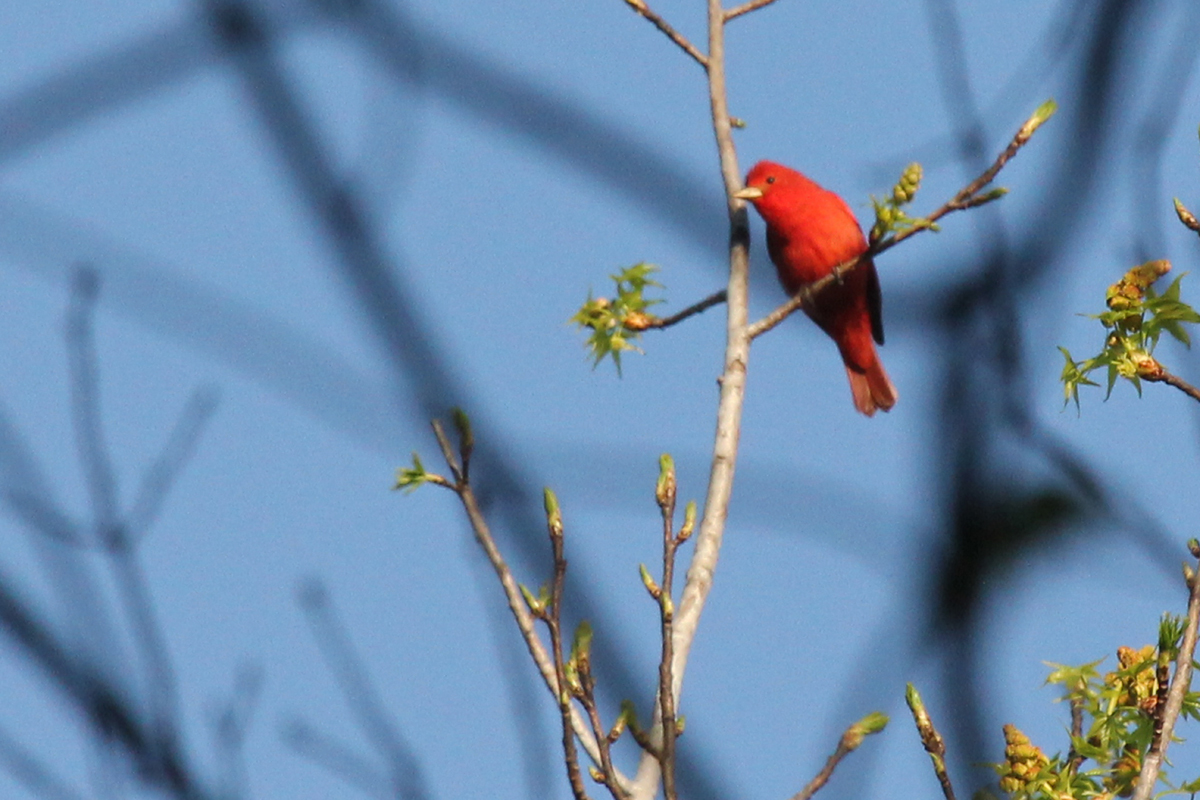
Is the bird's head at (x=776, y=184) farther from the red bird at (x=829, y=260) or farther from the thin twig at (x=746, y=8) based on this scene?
the thin twig at (x=746, y=8)

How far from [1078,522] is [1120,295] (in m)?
1.58

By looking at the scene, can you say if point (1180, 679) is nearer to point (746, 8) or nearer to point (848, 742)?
point (848, 742)

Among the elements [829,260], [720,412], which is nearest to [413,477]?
[720,412]

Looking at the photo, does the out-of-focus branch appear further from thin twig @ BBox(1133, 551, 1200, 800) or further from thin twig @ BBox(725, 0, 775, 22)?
thin twig @ BBox(725, 0, 775, 22)

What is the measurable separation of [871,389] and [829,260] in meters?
1.19

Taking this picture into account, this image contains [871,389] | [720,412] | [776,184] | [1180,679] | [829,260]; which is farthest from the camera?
[871,389]

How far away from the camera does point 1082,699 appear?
3.44 metres

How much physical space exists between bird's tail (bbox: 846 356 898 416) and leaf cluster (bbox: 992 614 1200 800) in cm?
498

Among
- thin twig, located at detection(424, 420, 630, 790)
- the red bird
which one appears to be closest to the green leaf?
thin twig, located at detection(424, 420, 630, 790)

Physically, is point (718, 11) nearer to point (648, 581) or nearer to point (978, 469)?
point (648, 581)

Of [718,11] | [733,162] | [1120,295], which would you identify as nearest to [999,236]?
[1120,295]

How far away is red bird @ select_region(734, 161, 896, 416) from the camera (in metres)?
7.57

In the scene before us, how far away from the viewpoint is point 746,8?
180 inches

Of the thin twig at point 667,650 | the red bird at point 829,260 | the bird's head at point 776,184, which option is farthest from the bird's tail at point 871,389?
the thin twig at point 667,650
